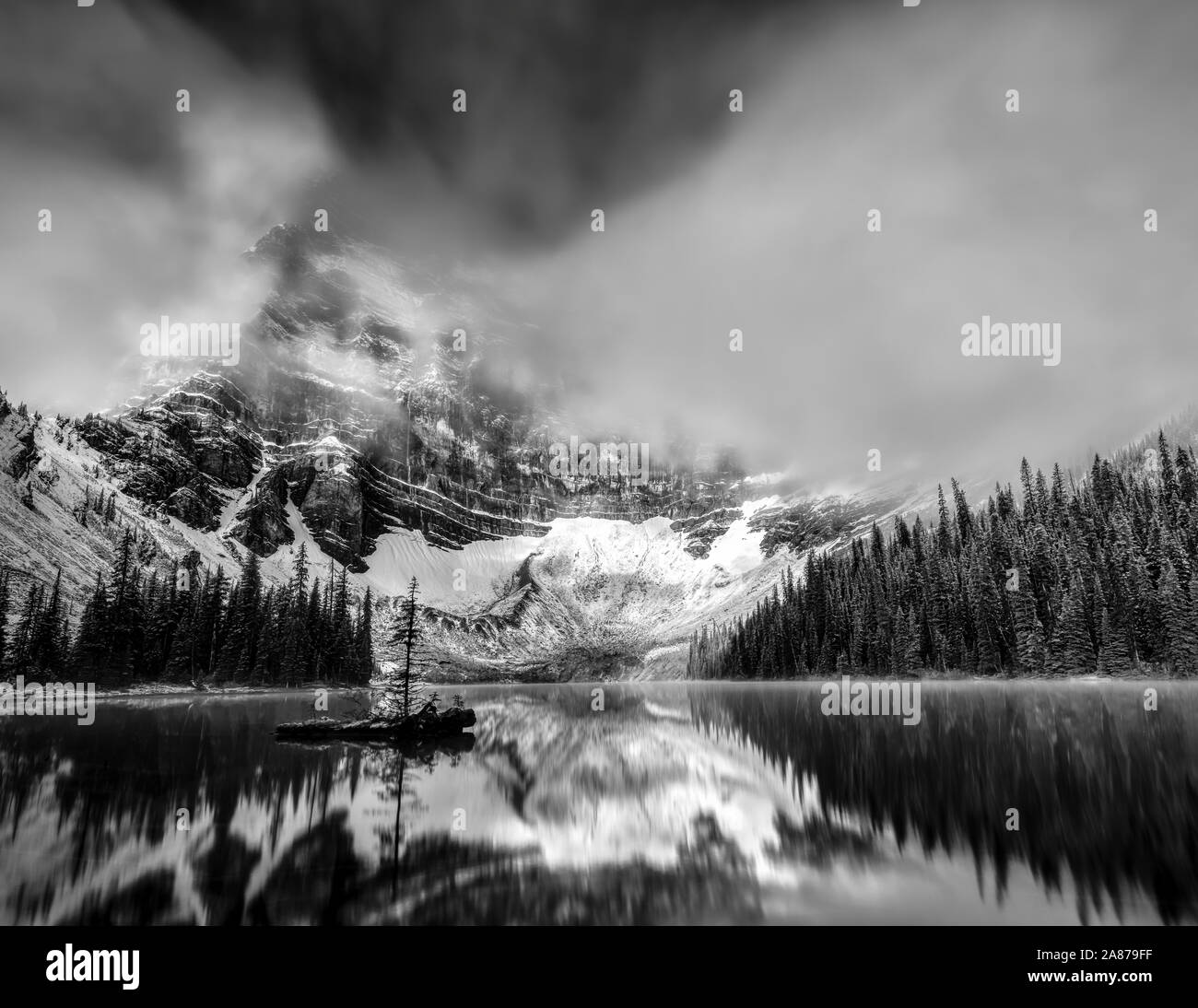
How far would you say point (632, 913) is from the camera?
47.9 ft

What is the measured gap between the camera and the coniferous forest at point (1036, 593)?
78.2 m

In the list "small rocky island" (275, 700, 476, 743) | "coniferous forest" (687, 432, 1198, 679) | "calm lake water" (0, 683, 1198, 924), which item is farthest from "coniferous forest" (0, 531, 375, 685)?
"coniferous forest" (687, 432, 1198, 679)

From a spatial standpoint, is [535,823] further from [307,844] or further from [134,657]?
[134,657]

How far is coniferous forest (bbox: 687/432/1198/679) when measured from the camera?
257 ft

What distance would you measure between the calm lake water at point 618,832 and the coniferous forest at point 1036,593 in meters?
50.6

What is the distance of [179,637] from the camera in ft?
343

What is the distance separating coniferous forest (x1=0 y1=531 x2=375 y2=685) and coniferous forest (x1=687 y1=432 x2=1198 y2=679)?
10326 cm

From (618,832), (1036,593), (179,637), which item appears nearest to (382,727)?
(618,832)

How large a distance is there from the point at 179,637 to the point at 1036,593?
138477 mm

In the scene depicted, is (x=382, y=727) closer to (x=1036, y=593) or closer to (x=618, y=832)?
(x=618, y=832)

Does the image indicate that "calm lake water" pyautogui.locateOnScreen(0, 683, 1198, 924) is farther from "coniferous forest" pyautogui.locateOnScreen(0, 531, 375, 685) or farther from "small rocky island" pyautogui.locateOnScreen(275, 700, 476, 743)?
"coniferous forest" pyautogui.locateOnScreen(0, 531, 375, 685)

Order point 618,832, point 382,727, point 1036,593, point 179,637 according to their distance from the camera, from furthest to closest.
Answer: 1. point 179,637
2. point 1036,593
3. point 382,727
4. point 618,832

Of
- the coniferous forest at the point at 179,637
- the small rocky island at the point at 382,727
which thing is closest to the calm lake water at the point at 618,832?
the small rocky island at the point at 382,727
